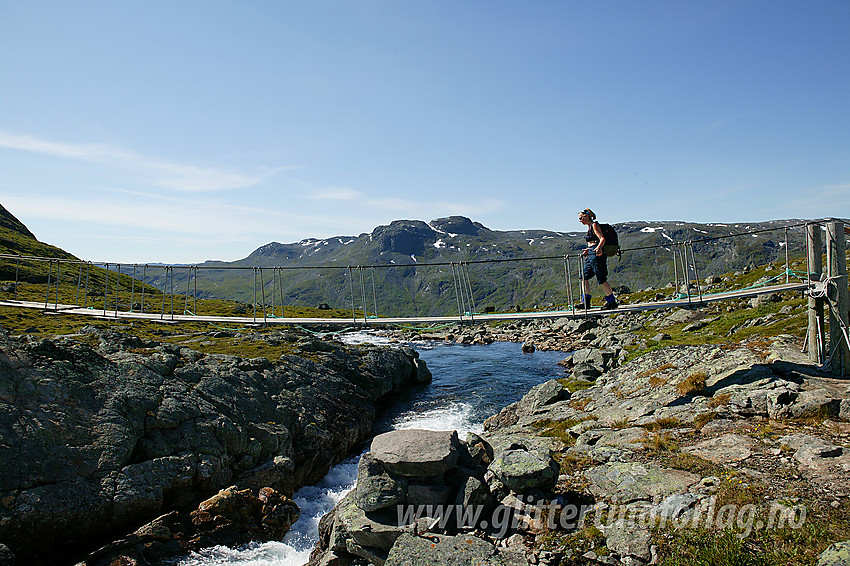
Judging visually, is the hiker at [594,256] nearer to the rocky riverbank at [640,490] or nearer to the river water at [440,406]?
the rocky riverbank at [640,490]

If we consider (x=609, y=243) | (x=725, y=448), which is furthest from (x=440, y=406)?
(x=725, y=448)

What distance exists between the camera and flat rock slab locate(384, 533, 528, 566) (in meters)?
8.39

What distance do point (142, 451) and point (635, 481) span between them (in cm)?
1777

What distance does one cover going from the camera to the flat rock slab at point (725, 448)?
10.5 m

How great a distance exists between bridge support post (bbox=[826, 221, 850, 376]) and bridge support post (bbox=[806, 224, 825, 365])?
0.49m

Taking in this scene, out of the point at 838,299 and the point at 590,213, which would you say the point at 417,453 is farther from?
the point at 838,299

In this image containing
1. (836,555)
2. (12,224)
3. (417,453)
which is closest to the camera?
(836,555)

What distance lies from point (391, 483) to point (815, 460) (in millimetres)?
9520

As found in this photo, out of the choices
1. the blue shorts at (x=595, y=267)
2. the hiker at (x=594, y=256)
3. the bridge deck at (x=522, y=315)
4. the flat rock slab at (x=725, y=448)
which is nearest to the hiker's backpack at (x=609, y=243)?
the hiker at (x=594, y=256)

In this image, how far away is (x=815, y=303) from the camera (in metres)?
15.1

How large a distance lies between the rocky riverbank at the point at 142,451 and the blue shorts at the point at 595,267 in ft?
50.0

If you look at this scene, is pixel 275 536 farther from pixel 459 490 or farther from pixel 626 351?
pixel 626 351

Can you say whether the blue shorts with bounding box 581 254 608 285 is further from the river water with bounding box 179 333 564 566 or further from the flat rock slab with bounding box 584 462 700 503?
the river water with bounding box 179 333 564 566

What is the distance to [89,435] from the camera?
16281mm
